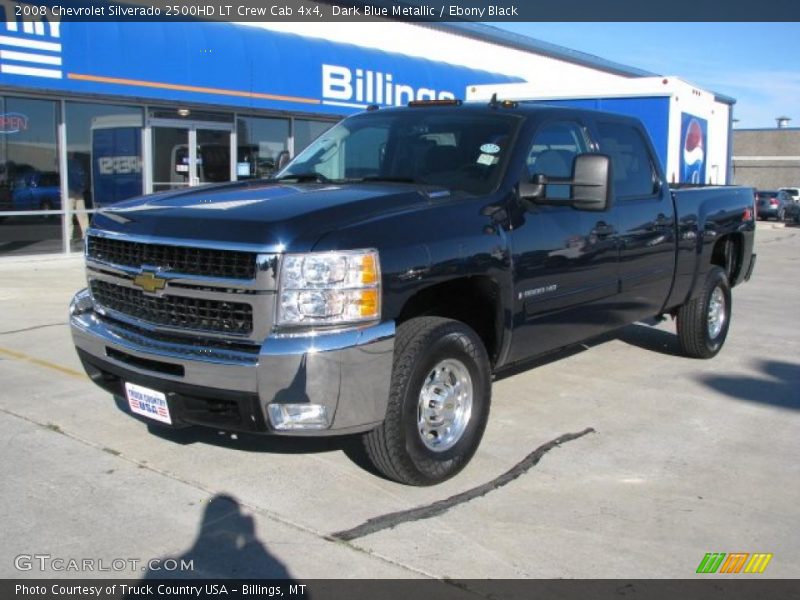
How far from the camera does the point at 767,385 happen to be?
22.1 ft

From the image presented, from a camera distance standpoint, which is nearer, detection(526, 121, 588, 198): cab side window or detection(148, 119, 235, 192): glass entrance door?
detection(526, 121, 588, 198): cab side window

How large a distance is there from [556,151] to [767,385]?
9.50ft

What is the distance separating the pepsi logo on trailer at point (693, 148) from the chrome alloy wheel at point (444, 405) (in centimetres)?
863

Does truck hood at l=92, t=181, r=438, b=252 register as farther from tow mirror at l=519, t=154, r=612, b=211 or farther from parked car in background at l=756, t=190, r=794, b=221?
parked car in background at l=756, t=190, r=794, b=221

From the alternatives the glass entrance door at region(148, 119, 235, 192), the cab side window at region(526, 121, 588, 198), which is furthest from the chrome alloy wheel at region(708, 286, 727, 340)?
the glass entrance door at region(148, 119, 235, 192)

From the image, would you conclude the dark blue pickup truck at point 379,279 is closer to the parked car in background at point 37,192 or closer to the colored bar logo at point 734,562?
the colored bar logo at point 734,562

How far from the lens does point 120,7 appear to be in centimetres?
1309

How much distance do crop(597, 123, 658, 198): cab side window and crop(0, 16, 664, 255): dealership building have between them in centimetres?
597

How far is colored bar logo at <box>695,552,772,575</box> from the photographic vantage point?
11.8 ft

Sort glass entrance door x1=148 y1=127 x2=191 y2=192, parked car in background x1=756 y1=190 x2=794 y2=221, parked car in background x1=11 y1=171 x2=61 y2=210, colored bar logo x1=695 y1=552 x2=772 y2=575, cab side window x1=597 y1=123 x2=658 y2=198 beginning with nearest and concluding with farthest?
colored bar logo x1=695 y1=552 x2=772 y2=575
cab side window x1=597 y1=123 x2=658 y2=198
parked car in background x1=11 y1=171 x2=61 y2=210
glass entrance door x1=148 y1=127 x2=191 y2=192
parked car in background x1=756 y1=190 x2=794 y2=221

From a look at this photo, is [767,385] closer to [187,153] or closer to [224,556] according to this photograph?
[224,556]

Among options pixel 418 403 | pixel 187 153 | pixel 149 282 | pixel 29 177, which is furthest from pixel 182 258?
pixel 187 153

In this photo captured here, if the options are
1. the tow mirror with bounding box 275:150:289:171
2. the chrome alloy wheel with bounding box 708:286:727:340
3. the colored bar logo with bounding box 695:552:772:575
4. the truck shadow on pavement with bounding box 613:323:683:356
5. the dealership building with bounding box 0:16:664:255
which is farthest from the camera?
the dealership building with bounding box 0:16:664:255

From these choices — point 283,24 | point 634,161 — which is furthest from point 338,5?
point 634,161
